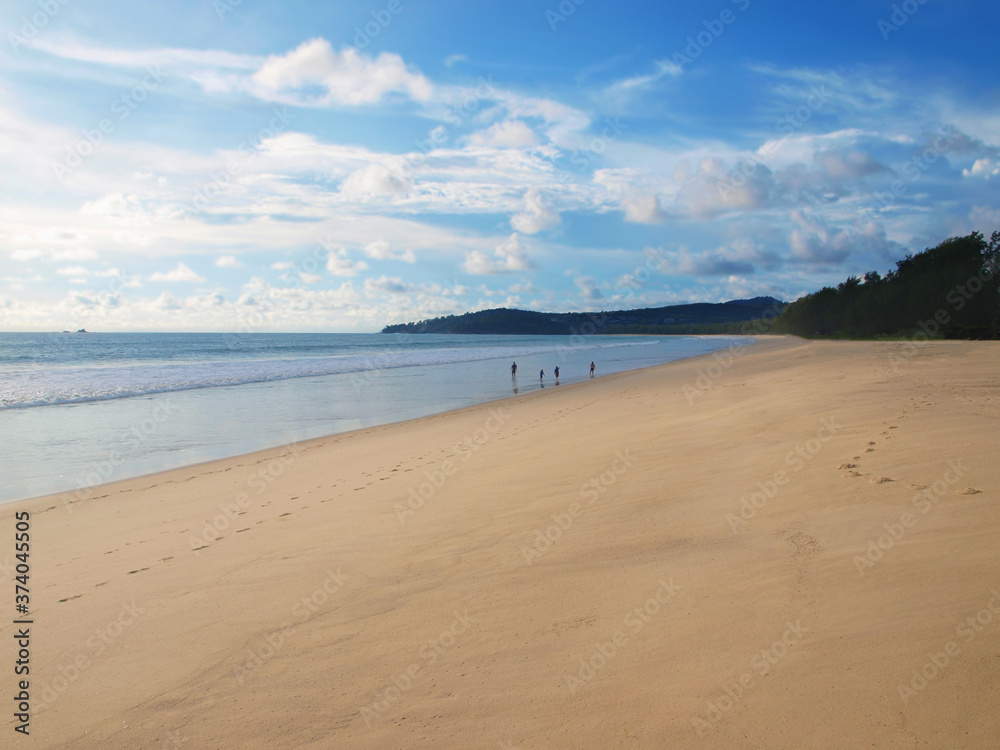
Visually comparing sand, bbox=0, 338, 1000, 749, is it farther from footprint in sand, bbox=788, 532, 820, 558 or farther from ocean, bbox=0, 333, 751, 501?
ocean, bbox=0, 333, 751, 501

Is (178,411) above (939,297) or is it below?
below

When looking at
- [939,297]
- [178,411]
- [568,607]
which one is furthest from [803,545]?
[939,297]

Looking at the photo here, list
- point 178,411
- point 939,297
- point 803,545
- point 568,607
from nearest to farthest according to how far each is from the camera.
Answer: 1. point 568,607
2. point 803,545
3. point 178,411
4. point 939,297

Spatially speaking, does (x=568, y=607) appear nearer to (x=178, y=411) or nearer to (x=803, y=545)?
(x=803, y=545)

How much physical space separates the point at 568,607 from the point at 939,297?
64588 mm

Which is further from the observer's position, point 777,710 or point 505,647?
point 505,647

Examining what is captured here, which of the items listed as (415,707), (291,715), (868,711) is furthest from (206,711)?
(868,711)

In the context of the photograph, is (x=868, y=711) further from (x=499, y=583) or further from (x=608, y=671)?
(x=499, y=583)

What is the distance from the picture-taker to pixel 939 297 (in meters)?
52.9

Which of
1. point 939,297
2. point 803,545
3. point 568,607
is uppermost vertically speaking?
point 939,297

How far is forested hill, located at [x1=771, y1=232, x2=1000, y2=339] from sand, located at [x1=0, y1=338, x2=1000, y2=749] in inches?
1992

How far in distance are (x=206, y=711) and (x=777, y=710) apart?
3.66 metres

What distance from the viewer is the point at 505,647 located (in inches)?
160

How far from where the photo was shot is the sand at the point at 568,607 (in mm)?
3260
